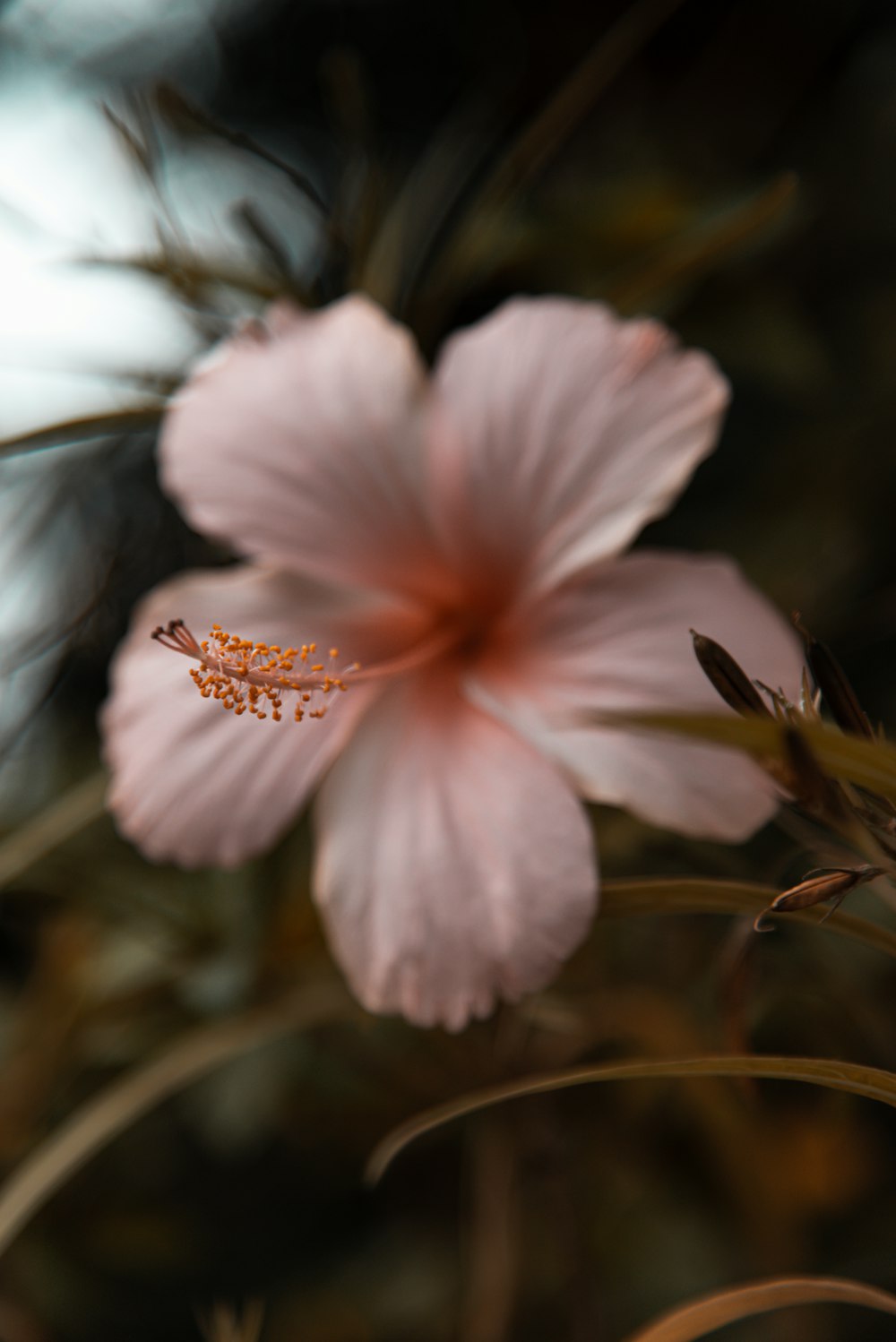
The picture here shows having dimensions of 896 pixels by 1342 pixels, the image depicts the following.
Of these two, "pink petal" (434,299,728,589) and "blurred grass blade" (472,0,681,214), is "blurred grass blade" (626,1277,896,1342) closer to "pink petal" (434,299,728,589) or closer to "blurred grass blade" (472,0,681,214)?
"pink petal" (434,299,728,589)

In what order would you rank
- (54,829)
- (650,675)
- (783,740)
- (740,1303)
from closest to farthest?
→ (783,740), (740,1303), (650,675), (54,829)

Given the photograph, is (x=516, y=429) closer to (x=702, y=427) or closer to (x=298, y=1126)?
(x=702, y=427)

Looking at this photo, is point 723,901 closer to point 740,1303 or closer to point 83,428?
point 740,1303

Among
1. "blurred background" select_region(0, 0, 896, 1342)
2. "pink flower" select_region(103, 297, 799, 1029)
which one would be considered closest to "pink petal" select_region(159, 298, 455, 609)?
"pink flower" select_region(103, 297, 799, 1029)

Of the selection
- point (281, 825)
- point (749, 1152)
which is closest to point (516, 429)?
point (281, 825)

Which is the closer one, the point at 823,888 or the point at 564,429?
the point at 823,888

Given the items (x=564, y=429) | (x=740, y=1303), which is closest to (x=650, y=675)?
(x=564, y=429)
